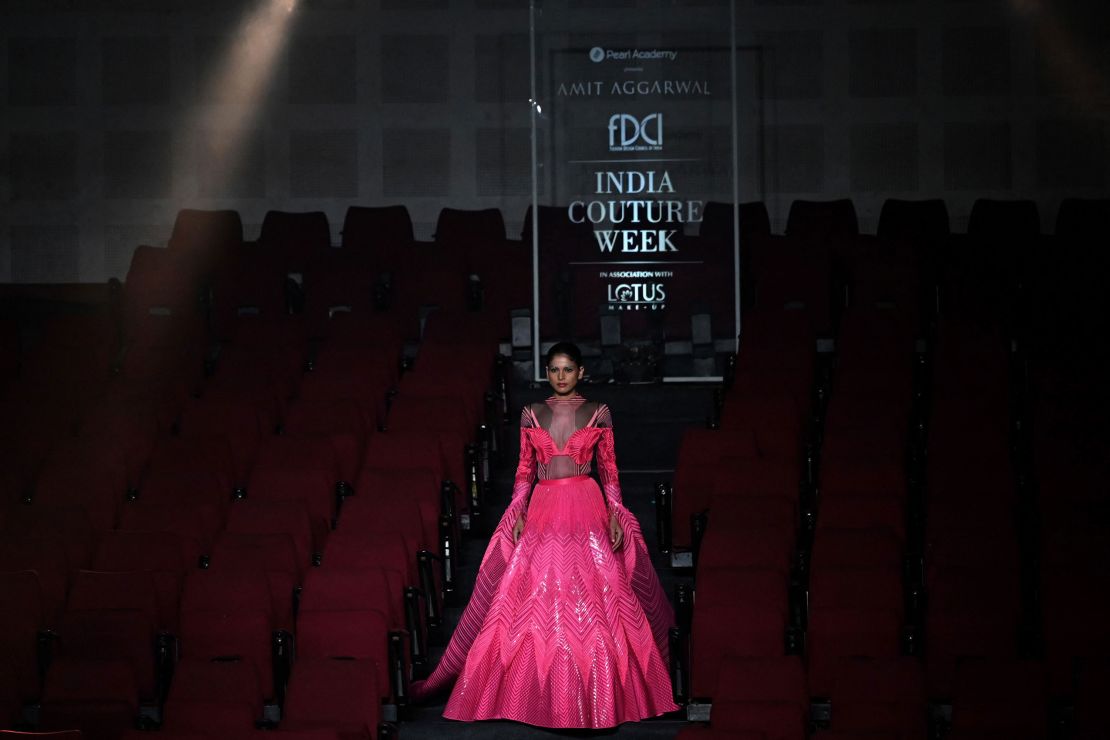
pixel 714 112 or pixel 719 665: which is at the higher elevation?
pixel 714 112

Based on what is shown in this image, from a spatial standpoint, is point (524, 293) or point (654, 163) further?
point (524, 293)

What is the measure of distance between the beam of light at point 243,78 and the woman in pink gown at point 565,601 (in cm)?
340

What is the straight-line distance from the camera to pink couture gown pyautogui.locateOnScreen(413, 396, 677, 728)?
10.6ft

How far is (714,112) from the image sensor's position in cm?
475

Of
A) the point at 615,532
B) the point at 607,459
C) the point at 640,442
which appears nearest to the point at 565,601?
the point at 615,532

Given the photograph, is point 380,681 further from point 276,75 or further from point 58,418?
point 276,75

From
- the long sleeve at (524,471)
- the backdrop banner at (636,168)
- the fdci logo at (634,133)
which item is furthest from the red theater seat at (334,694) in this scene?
the fdci logo at (634,133)

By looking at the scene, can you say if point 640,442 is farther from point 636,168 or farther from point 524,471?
point 524,471

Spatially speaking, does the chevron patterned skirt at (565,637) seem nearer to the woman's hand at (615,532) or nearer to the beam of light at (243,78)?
the woman's hand at (615,532)

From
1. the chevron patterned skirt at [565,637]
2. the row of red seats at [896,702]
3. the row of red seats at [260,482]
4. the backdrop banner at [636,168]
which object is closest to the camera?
the row of red seats at [896,702]

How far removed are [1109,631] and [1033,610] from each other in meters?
0.24

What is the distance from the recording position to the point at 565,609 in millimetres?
3271

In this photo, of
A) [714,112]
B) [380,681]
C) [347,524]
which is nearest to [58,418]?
[347,524]

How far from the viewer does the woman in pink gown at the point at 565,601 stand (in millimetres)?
3238
